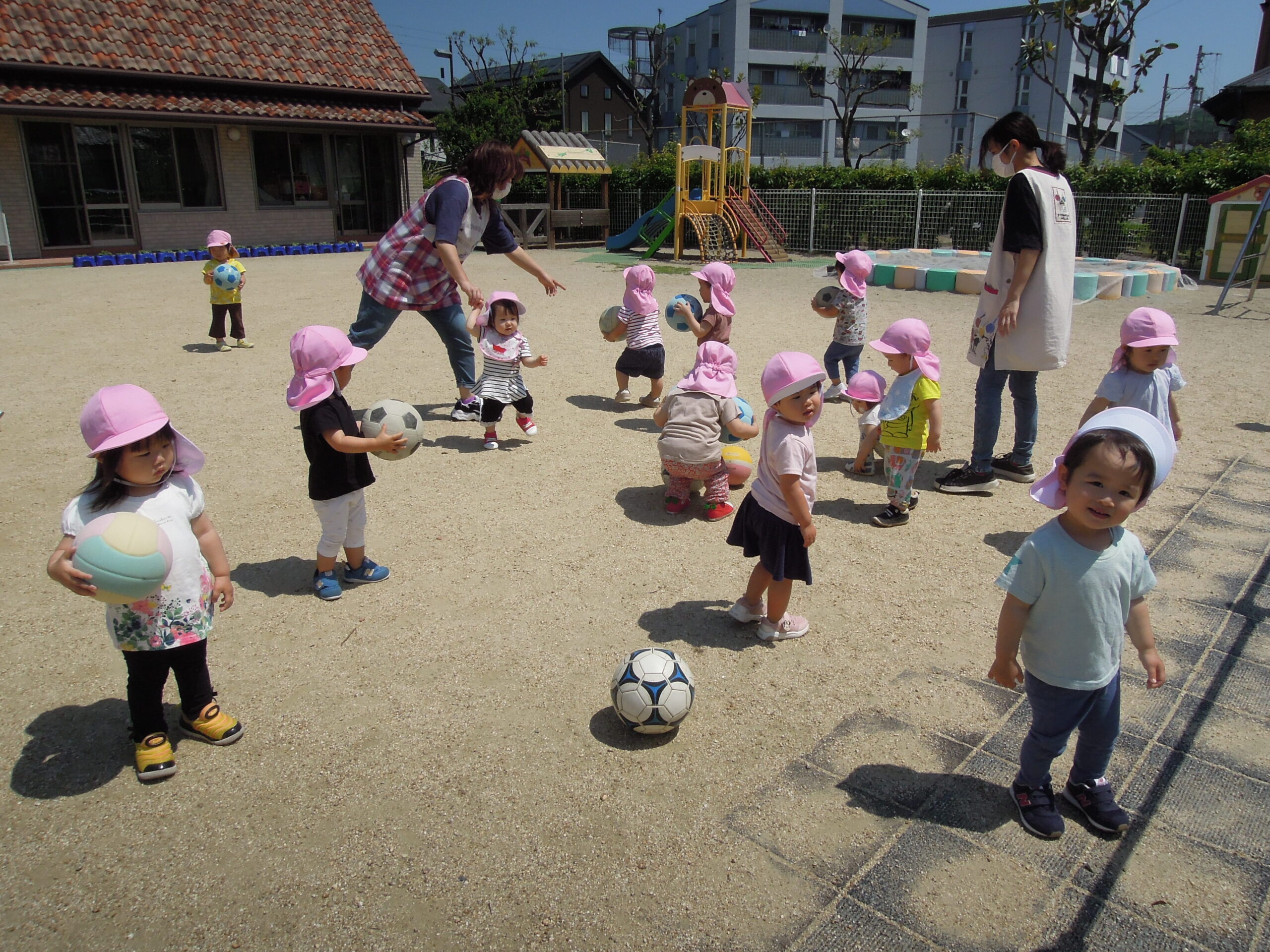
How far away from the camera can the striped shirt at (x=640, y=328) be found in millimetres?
7039

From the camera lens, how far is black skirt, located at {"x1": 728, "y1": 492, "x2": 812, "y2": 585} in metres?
3.59

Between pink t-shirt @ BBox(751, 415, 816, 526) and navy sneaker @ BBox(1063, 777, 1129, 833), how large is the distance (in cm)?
134

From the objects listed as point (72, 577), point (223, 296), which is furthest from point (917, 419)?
point (223, 296)

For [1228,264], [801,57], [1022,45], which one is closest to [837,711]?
[1228,264]

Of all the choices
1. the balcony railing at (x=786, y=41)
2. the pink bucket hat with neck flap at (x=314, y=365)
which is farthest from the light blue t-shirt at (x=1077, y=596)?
the balcony railing at (x=786, y=41)

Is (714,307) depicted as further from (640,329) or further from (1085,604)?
(1085,604)

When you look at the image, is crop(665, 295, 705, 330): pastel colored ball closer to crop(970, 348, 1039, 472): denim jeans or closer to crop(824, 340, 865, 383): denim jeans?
crop(824, 340, 865, 383): denim jeans

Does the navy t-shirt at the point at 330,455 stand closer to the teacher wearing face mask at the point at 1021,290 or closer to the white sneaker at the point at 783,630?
the white sneaker at the point at 783,630

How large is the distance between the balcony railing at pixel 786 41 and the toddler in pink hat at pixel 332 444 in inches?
Result: 2229

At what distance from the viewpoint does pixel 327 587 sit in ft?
13.5

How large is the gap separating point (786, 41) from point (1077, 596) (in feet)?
193

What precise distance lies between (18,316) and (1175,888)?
13.3 metres

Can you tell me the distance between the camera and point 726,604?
4125mm

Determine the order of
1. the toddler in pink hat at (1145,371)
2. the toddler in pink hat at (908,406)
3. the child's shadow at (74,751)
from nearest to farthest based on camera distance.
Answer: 1. the child's shadow at (74,751)
2. the toddler in pink hat at (1145,371)
3. the toddler in pink hat at (908,406)
